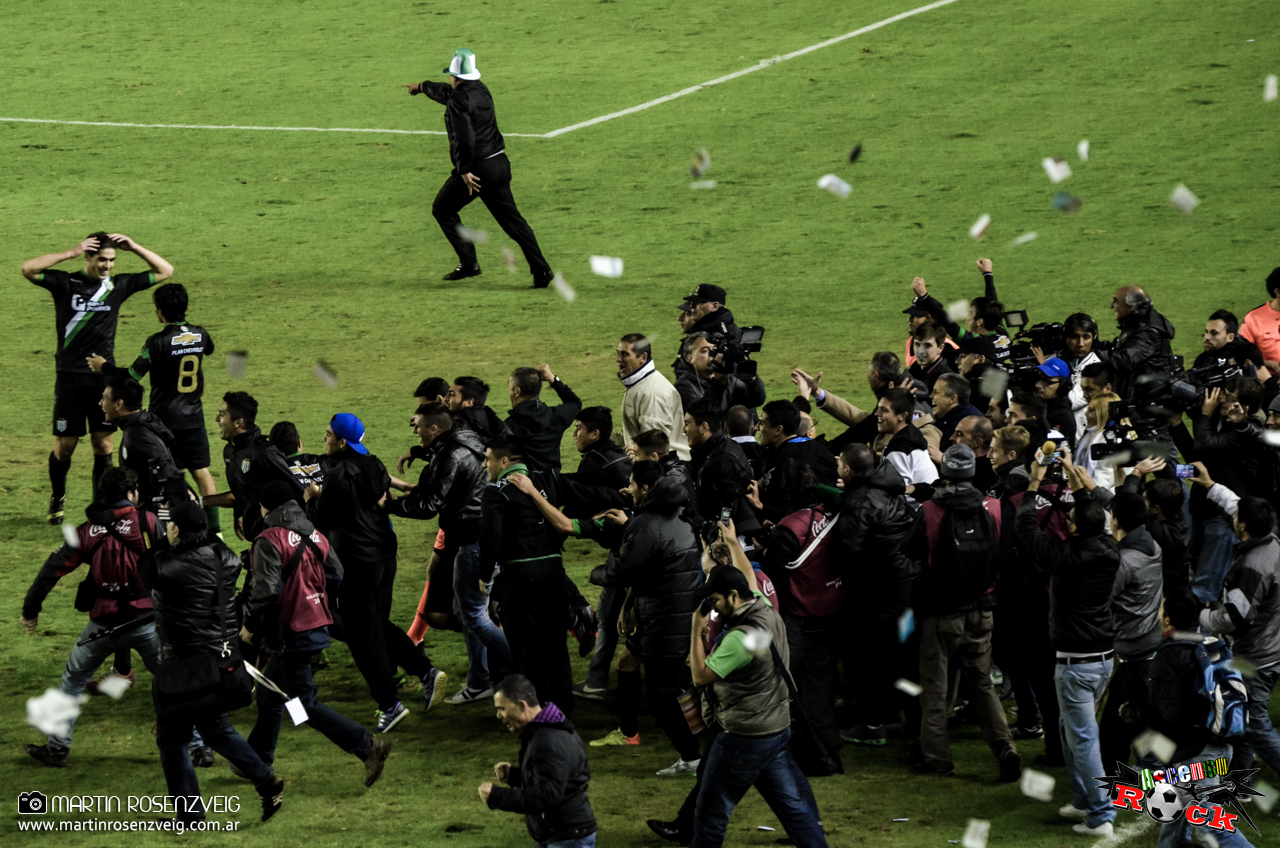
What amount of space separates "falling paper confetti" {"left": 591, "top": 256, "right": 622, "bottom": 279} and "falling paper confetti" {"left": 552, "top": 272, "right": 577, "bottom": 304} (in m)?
0.63

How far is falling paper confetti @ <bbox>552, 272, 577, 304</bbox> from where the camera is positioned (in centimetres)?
2002

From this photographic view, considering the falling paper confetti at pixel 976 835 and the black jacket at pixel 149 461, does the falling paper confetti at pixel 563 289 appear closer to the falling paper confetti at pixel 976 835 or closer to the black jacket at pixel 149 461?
the black jacket at pixel 149 461

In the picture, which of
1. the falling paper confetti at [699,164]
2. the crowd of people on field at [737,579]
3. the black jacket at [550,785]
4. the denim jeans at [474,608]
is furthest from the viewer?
the falling paper confetti at [699,164]

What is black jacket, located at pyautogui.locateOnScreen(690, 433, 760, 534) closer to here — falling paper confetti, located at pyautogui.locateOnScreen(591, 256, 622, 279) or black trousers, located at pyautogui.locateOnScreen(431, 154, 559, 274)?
black trousers, located at pyautogui.locateOnScreen(431, 154, 559, 274)

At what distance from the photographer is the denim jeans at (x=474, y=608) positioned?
33.1ft

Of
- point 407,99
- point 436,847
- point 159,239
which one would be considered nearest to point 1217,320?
point 436,847

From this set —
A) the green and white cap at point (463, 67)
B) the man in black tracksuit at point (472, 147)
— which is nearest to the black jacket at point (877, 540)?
the man in black tracksuit at point (472, 147)

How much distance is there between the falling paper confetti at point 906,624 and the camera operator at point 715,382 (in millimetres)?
2585

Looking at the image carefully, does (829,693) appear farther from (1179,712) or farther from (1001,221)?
(1001,221)

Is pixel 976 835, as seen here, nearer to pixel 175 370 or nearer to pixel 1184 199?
pixel 175 370

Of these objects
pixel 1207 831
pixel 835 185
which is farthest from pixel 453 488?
pixel 835 185

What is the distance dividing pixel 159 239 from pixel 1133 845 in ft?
56.0

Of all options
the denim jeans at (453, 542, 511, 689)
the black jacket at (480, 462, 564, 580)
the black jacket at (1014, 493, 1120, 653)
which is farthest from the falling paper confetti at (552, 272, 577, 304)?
the black jacket at (1014, 493, 1120, 653)

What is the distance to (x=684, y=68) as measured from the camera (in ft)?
93.9
